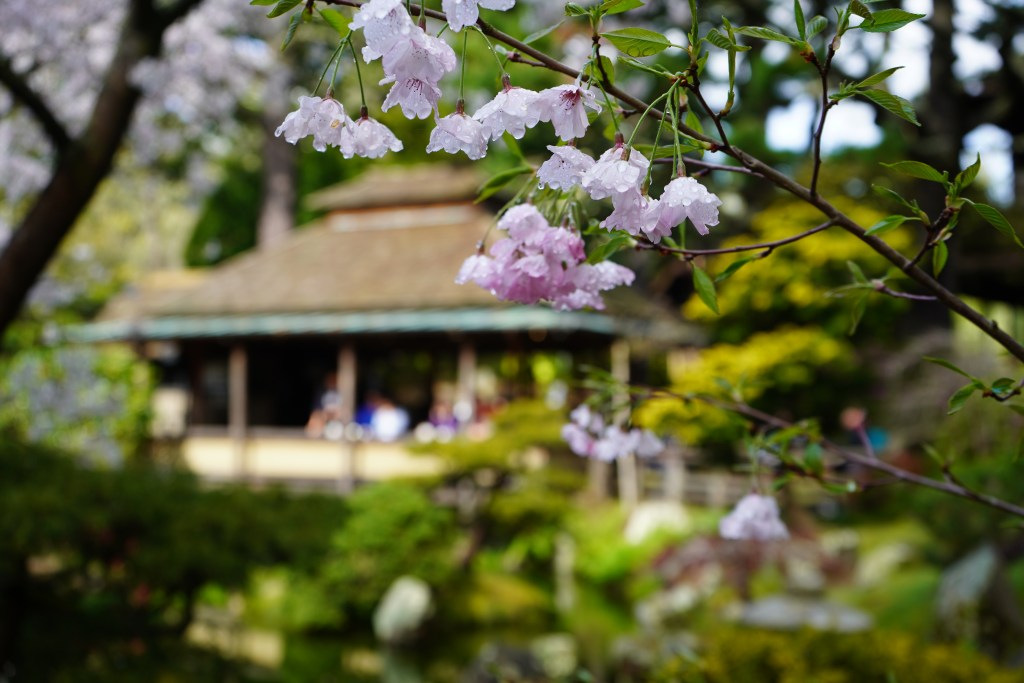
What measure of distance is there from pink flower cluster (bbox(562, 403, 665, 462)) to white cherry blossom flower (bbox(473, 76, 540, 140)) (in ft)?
3.53

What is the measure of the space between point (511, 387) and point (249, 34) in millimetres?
11252

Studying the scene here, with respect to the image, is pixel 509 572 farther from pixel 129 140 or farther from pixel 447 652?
pixel 129 140

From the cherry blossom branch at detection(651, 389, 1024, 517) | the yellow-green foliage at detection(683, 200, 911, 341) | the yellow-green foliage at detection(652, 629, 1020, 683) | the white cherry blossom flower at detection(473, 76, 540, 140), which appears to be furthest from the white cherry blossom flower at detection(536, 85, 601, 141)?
the yellow-green foliage at detection(683, 200, 911, 341)

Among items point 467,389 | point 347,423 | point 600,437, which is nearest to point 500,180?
point 600,437

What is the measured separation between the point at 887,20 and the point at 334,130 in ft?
2.17

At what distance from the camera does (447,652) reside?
977cm

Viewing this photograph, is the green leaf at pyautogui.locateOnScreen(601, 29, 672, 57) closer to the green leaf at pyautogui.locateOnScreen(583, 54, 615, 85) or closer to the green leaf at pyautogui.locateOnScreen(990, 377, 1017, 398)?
the green leaf at pyautogui.locateOnScreen(583, 54, 615, 85)

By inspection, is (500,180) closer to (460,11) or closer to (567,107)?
(567,107)

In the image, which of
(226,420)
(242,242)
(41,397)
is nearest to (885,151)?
(41,397)

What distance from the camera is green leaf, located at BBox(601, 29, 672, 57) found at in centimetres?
114

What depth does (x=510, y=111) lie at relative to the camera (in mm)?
1113

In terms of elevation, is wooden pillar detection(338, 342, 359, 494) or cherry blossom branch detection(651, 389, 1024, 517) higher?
wooden pillar detection(338, 342, 359, 494)

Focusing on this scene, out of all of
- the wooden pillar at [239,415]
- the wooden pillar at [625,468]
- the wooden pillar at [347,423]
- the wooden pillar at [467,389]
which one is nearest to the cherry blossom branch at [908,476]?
the wooden pillar at [625,468]

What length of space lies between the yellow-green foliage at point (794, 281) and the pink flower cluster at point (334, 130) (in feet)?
34.4
